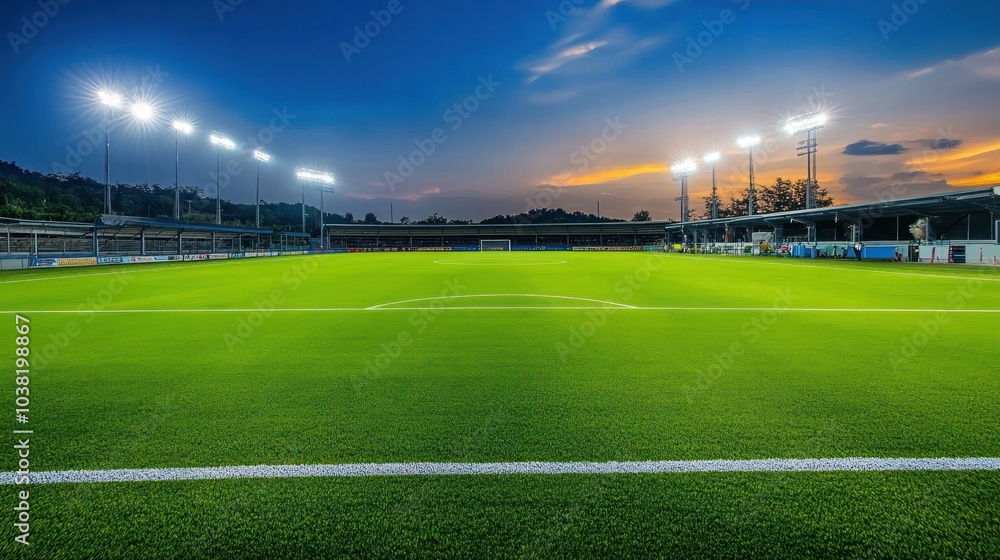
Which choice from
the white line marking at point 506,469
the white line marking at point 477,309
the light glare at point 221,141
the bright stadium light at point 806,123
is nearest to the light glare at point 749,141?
the bright stadium light at point 806,123

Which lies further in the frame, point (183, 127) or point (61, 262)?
point (183, 127)

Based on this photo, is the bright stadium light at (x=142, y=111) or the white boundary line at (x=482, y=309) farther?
the bright stadium light at (x=142, y=111)

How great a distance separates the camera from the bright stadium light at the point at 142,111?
35.6 meters

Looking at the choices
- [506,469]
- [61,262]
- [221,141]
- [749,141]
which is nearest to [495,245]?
[749,141]

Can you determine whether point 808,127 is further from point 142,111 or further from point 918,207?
point 142,111

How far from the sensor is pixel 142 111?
36156 millimetres

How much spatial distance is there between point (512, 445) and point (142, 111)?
4579cm

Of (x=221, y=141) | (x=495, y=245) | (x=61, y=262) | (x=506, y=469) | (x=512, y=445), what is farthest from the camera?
(x=495, y=245)

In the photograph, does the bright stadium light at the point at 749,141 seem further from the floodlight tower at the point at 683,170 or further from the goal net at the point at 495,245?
the goal net at the point at 495,245

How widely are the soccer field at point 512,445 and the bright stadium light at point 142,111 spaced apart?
3854 cm

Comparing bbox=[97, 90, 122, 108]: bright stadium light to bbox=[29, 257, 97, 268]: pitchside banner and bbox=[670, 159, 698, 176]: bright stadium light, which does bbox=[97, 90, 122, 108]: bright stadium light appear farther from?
bbox=[670, 159, 698, 176]: bright stadium light

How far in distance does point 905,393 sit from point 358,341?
6.37m

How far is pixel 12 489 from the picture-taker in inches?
106

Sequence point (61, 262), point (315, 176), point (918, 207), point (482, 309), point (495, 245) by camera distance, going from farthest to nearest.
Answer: point (495, 245)
point (315, 176)
point (918, 207)
point (61, 262)
point (482, 309)
